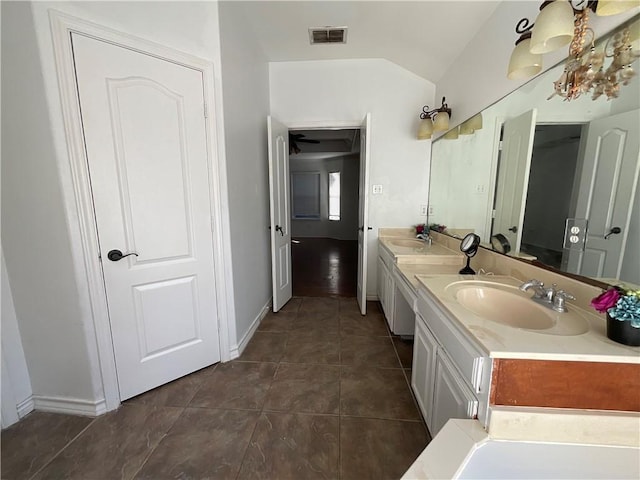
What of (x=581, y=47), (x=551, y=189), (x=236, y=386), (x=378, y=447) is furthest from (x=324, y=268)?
(x=581, y=47)

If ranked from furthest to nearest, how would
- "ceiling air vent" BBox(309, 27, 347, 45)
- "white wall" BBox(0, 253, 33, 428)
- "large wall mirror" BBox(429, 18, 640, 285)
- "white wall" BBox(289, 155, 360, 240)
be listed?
"white wall" BBox(289, 155, 360, 240) < "ceiling air vent" BBox(309, 27, 347, 45) < "white wall" BBox(0, 253, 33, 428) < "large wall mirror" BBox(429, 18, 640, 285)

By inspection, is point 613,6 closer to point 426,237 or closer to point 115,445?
point 426,237

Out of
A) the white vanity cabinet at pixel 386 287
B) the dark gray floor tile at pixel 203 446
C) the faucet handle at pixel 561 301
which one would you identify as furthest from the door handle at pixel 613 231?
the dark gray floor tile at pixel 203 446

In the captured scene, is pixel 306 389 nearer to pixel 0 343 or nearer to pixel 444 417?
pixel 444 417

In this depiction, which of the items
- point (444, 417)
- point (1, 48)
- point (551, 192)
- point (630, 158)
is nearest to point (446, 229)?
point (551, 192)

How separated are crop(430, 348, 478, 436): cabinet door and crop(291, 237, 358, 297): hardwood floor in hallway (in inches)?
84.5

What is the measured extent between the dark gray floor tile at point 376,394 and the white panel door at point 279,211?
123 cm

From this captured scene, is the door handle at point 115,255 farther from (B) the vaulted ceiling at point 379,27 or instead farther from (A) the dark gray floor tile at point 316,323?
(B) the vaulted ceiling at point 379,27

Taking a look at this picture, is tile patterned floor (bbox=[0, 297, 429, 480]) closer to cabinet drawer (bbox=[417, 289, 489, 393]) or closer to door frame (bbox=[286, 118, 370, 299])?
cabinet drawer (bbox=[417, 289, 489, 393])

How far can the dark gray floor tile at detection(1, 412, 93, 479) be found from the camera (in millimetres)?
1235

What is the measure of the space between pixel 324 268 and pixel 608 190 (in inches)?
152

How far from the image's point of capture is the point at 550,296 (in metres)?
1.10

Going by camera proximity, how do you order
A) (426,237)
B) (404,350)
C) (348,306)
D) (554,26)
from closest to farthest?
(554,26), (404,350), (426,237), (348,306)

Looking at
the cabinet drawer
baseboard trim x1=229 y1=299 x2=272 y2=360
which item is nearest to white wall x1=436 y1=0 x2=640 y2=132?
the cabinet drawer
